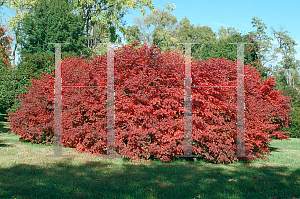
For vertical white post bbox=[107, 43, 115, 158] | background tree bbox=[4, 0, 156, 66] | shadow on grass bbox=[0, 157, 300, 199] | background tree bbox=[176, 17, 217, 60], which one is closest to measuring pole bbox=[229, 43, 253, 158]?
shadow on grass bbox=[0, 157, 300, 199]

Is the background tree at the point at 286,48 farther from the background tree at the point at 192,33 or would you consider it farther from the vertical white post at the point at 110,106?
the vertical white post at the point at 110,106

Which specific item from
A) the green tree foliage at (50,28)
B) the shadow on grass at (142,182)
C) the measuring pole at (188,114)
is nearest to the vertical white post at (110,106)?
the shadow on grass at (142,182)

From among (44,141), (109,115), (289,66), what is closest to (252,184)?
(109,115)

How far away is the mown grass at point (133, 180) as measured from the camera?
4.32m

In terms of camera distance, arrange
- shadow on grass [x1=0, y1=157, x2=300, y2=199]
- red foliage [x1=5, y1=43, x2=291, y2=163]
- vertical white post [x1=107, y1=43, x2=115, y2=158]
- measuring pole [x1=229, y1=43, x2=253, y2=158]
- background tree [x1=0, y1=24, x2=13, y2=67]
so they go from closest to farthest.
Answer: shadow on grass [x1=0, y1=157, x2=300, y2=199] → red foliage [x1=5, y1=43, x2=291, y2=163] → vertical white post [x1=107, y1=43, x2=115, y2=158] → measuring pole [x1=229, y1=43, x2=253, y2=158] → background tree [x1=0, y1=24, x2=13, y2=67]

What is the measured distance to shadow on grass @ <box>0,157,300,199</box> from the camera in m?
4.30

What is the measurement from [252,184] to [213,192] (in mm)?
990

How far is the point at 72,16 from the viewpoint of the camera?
23859 millimetres

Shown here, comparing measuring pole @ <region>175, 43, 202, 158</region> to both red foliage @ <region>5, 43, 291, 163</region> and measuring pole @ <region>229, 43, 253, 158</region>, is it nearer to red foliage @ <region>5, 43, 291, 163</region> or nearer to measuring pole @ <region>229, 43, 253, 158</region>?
red foliage @ <region>5, 43, 291, 163</region>

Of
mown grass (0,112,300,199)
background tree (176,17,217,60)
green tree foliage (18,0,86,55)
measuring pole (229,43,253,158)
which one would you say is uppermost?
background tree (176,17,217,60)

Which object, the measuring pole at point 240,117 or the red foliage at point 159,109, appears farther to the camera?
the measuring pole at point 240,117

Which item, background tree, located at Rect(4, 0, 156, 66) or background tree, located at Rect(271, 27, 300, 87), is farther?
background tree, located at Rect(271, 27, 300, 87)

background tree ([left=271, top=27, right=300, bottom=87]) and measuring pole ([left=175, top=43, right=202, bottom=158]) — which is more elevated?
background tree ([left=271, top=27, right=300, bottom=87])

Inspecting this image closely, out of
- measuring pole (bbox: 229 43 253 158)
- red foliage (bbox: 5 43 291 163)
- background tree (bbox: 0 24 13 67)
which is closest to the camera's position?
red foliage (bbox: 5 43 291 163)
